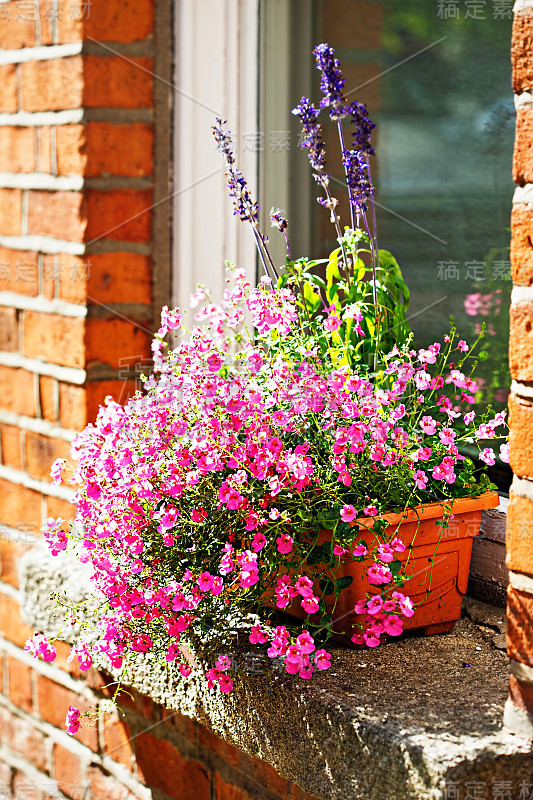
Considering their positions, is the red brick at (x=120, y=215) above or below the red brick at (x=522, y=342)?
above

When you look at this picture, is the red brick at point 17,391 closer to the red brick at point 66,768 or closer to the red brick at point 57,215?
the red brick at point 57,215

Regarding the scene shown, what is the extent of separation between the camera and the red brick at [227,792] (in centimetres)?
156

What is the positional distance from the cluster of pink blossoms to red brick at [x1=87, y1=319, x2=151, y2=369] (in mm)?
477

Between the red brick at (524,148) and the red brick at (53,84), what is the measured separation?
0.99m

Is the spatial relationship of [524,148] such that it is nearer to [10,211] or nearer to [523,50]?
[523,50]

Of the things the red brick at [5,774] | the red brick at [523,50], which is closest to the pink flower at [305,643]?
the red brick at [523,50]

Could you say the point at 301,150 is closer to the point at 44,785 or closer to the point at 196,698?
the point at 196,698

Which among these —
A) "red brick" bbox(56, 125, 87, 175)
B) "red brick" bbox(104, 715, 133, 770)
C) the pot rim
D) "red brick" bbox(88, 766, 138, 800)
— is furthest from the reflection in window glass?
"red brick" bbox(88, 766, 138, 800)

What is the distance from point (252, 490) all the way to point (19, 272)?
98cm

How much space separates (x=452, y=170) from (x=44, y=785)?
152 centimetres

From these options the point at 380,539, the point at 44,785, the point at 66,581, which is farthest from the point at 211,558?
the point at 44,785

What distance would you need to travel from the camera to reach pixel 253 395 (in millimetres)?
1224

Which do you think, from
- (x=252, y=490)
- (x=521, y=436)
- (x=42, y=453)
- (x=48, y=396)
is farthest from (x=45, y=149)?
(x=521, y=436)

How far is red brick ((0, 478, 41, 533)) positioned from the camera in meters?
2.00
